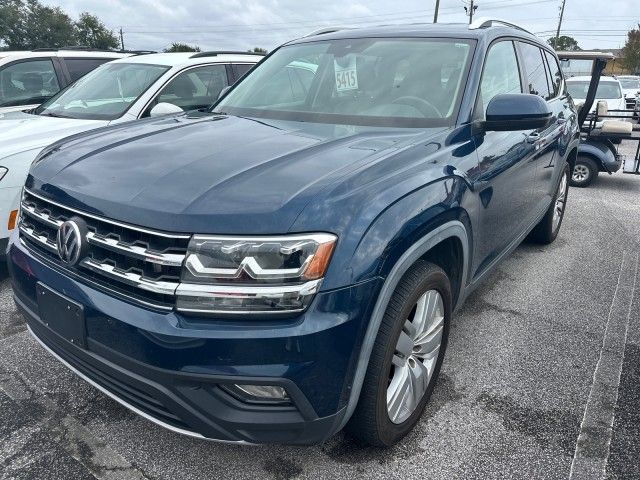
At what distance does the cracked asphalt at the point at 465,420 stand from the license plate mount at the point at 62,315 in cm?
59

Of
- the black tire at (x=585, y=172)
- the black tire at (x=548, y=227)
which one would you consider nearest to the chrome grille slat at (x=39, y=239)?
the black tire at (x=548, y=227)

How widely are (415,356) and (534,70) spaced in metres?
2.79

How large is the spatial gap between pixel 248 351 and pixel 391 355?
60 centimetres

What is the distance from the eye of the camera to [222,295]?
1739 millimetres

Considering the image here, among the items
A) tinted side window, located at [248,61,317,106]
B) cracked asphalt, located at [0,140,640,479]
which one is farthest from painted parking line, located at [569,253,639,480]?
tinted side window, located at [248,61,317,106]

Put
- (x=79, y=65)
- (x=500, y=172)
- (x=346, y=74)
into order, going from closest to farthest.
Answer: (x=500, y=172) → (x=346, y=74) → (x=79, y=65)

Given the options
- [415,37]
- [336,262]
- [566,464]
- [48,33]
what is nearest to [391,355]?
[336,262]

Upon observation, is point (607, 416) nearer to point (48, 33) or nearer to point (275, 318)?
point (275, 318)

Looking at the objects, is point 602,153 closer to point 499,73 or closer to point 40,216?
point 499,73

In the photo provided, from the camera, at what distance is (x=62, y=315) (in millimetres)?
2078

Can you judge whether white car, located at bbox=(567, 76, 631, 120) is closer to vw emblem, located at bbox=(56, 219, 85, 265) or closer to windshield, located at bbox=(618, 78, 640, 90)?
windshield, located at bbox=(618, 78, 640, 90)

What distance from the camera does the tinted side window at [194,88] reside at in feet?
17.2

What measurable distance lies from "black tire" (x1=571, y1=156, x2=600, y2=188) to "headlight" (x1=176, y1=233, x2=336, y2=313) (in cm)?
735

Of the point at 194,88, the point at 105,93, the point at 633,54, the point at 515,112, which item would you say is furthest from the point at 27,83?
the point at 633,54
